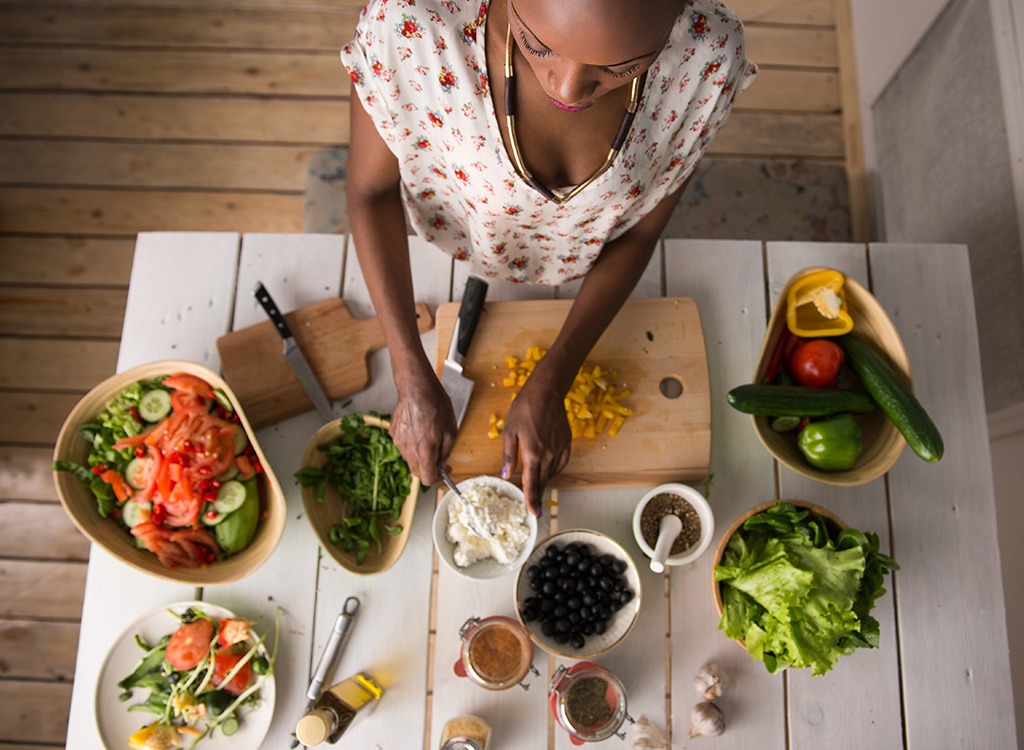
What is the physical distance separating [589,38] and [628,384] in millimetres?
781

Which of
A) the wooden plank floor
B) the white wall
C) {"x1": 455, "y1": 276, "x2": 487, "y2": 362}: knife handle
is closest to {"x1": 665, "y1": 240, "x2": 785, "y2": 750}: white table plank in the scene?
{"x1": 455, "y1": 276, "x2": 487, "y2": 362}: knife handle

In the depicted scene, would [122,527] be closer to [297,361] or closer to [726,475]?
[297,361]

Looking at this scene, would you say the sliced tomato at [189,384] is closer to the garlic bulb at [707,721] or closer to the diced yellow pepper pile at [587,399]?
the diced yellow pepper pile at [587,399]

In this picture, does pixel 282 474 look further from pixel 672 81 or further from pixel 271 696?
pixel 672 81

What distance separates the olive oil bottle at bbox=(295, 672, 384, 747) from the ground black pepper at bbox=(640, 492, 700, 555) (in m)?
0.59

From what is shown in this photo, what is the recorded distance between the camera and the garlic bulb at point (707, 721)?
4.23 ft

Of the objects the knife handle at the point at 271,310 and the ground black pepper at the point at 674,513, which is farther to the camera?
the knife handle at the point at 271,310

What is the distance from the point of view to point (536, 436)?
1.25m

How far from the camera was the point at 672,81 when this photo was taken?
3.42 feet

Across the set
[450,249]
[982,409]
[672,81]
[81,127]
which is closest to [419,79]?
[672,81]

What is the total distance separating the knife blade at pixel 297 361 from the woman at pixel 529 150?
22 centimetres

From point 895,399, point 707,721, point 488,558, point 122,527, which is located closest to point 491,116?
point 488,558

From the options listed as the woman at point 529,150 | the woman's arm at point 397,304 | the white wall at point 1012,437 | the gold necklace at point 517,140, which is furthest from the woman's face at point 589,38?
the white wall at point 1012,437

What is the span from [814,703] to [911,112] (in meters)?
1.81
